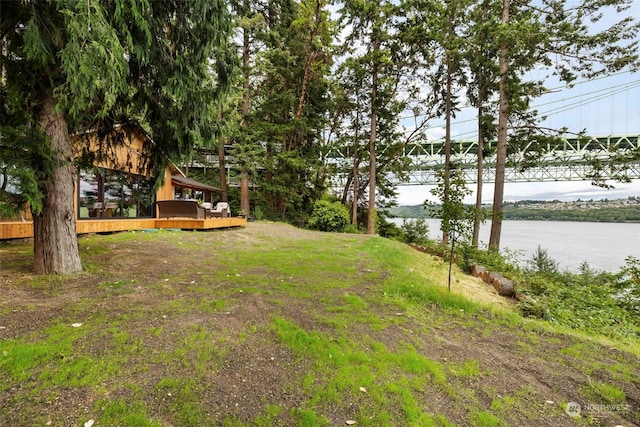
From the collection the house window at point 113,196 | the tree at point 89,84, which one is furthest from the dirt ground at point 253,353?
the house window at point 113,196

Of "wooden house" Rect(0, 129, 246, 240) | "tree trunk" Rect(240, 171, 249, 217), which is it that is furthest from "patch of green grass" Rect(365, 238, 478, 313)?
"tree trunk" Rect(240, 171, 249, 217)

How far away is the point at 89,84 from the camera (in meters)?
2.97

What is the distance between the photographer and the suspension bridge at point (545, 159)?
9016 millimetres

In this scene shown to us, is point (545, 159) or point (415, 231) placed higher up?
point (545, 159)

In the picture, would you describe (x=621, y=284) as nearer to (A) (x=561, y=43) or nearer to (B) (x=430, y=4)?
(A) (x=561, y=43)

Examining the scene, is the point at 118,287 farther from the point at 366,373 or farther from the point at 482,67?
the point at 482,67

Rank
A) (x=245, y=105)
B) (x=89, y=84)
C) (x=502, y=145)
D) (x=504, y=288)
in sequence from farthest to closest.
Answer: (x=245, y=105) → (x=502, y=145) → (x=504, y=288) → (x=89, y=84)

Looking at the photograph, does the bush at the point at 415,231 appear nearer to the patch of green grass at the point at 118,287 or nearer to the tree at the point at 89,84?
the tree at the point at 89,84

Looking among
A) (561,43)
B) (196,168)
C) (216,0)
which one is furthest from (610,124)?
(196,168)

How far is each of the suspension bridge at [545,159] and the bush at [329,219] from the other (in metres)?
5.07

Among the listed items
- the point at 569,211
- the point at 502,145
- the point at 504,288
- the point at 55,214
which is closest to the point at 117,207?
the point at 55,214

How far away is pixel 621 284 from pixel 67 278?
10.5 m

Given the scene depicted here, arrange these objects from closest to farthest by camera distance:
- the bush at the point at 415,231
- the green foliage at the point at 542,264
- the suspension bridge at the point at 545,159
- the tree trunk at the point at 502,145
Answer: the green foliage at the point at 542,264, the suspension bridge at the point at 545,159, the tree trunk at the point at 502,145, the bush at the point at 415,231

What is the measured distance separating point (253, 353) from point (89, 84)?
3.21m
